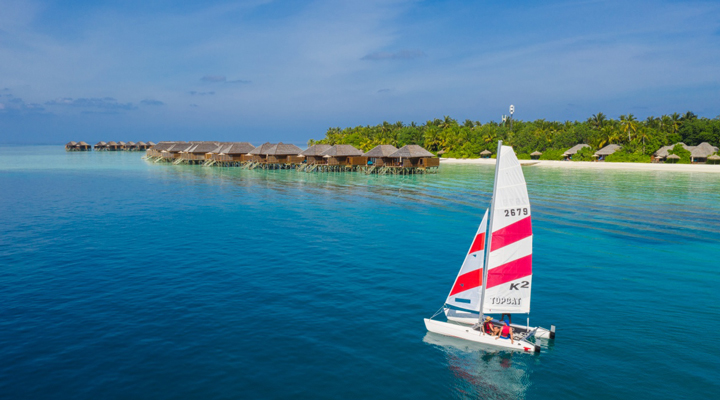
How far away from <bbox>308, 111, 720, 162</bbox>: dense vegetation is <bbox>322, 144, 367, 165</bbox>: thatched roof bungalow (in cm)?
3669

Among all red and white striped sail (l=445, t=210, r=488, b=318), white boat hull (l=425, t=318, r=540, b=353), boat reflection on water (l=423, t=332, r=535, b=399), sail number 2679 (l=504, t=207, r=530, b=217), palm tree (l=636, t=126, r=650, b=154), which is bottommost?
boat reflection on water (l=423, t=332, r=535, b=399)

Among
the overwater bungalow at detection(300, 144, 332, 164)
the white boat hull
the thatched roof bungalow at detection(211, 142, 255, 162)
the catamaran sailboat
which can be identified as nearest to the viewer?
the catamaran sailboat

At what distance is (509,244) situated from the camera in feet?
46.8

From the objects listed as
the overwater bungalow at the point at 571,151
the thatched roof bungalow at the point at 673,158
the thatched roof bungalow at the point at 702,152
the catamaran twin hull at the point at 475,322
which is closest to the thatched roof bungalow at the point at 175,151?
the overwater bungalow at the point at 571,151

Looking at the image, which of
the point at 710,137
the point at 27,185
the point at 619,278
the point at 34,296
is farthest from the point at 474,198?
the point at 710,137

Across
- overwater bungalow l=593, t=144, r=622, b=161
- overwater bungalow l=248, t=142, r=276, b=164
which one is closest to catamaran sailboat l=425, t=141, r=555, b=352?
overwater bungalow l=248, t=142, r=276, b=164

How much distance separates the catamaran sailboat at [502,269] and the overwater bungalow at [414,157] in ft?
200

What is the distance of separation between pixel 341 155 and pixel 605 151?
197 feet

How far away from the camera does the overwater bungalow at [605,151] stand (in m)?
102

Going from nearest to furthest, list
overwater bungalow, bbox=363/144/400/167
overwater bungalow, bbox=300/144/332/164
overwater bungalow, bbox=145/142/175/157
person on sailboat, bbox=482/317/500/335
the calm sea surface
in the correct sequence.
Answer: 1. the calm sea surface
2. person on sailboat, bbox=482/317/500/335
3. overwater bungalow, bbox=363/144/400/167
4. overwater bungalow, bbox=300/144/332/164
5. overwater bungalow, bbox=145/142/175/157

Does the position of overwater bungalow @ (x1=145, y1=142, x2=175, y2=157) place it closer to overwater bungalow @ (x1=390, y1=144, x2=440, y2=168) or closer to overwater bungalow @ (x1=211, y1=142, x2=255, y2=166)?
overwater bungalow @ (x1=211, y1=142, x2=255, y2=166)

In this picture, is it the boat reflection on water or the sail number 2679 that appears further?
the sail number 2679

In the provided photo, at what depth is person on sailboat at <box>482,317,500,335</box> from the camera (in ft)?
47.8

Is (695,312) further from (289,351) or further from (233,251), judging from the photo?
(233,251)
